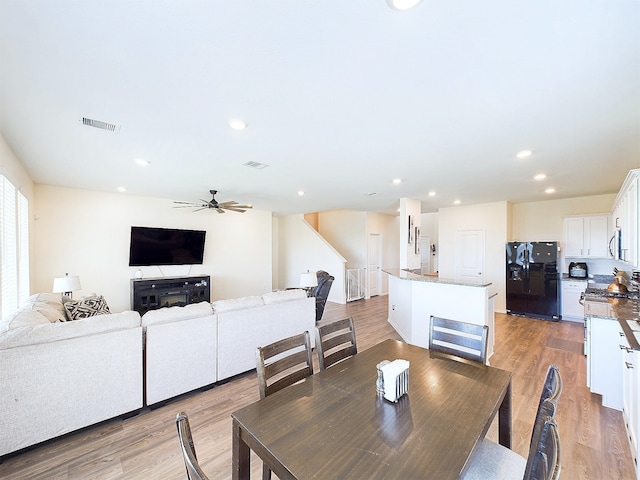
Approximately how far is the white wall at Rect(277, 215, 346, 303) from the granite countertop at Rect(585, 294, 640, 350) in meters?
5.24

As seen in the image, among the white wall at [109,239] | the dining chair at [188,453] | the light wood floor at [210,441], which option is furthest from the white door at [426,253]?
the dining chair at [188,453]

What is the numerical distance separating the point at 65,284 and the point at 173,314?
9.32ft

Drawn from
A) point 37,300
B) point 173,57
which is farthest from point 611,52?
point 37,300

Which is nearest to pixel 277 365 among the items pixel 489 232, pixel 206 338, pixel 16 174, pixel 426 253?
pixel 206 338

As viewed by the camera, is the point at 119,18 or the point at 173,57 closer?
the point at 119,18

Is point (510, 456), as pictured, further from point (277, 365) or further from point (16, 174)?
point (16, 174)

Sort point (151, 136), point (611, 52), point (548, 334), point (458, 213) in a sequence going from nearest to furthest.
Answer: point (611, 52) → point (151, 136) → point (548, 334) → point (458, 213)

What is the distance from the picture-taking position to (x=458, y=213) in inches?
279

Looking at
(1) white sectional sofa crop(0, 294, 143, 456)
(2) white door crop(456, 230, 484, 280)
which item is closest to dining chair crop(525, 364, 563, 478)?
(1) white sectional sofa crop(0, 294, 143, 456)

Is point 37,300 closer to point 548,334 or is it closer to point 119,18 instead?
point 119,18

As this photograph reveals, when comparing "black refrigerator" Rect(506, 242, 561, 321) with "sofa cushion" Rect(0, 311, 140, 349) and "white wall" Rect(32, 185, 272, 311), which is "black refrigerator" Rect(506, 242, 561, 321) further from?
"sofa cushion" Rect(0, 311, 140, 349)

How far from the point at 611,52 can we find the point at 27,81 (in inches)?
141

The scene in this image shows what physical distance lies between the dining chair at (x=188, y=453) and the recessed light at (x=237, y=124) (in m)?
2.19

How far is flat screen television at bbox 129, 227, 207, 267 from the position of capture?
5.70 m
